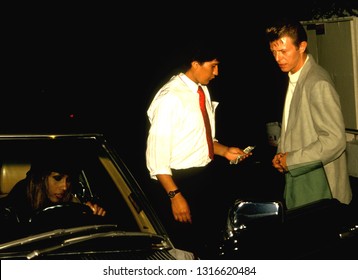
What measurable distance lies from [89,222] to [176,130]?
4.63 ft

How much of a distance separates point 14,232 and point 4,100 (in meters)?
10.8

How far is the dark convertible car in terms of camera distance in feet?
8.47

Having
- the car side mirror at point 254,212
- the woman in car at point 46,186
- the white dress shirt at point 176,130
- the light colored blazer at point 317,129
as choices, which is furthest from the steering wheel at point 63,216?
the light colored blazer at point 317,129

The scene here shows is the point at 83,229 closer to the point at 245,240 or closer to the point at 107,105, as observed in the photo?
the point at 245,240

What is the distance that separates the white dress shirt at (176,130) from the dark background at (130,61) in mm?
5713

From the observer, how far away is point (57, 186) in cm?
387

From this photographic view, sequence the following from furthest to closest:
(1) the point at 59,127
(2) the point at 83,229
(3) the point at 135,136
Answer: (3) the point at 135,136, (1) the point at 59,127, (2) the point at 83,229

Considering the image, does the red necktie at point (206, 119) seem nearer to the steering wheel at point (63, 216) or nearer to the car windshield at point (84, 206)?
the car windshield at point (84, 206)

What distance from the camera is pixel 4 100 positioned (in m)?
13.1

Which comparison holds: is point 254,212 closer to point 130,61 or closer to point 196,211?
point 196,211

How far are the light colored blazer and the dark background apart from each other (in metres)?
6.13

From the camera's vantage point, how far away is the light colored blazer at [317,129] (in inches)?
146

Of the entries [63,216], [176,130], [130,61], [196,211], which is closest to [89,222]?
[63,216]

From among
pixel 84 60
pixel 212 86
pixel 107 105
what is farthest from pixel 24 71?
pixel 212 86
